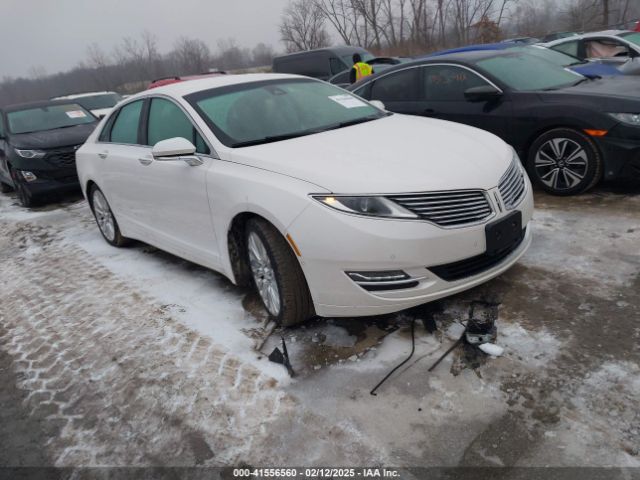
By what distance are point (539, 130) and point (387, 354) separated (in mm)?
3337

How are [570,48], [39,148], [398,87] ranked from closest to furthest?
[398,87] < [39,148] < [570,48]

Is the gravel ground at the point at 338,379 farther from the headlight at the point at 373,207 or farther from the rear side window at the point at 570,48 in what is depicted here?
the rear side window at the point at 570,48

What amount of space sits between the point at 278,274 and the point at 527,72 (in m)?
4.17

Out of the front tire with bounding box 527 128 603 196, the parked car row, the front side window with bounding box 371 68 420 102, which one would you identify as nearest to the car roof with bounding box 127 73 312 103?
the parked car row

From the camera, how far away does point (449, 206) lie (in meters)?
2.73

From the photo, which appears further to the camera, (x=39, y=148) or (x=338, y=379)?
(x=39, y=148)

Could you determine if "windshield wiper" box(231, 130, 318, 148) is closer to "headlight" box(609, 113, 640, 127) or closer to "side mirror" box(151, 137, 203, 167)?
"side mirror" box(151, 137, 203, 167)

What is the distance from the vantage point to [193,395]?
2734 mm

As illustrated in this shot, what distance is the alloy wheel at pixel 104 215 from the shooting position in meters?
5.26

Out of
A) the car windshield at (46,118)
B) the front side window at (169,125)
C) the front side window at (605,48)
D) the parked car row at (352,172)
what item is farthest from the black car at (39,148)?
the front side window at (605,48)

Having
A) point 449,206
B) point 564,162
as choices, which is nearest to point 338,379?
point 449,206

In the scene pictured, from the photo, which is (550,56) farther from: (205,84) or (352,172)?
(352,172)

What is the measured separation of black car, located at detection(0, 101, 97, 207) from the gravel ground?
4298 millimetres

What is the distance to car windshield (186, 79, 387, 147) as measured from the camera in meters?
3.53
